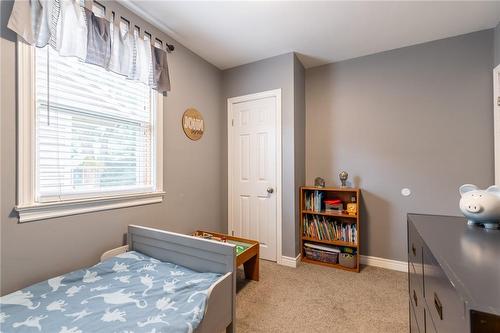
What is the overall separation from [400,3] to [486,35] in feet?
3.83

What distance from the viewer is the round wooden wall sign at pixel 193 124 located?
Answer: 8.18 feet

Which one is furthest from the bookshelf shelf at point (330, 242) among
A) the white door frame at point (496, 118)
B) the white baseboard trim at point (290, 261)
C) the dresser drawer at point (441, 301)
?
the dresser drawer at point (441, 301)

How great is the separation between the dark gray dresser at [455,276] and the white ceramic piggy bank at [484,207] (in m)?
0.05

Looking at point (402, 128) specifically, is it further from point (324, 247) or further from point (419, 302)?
point (419, 302)

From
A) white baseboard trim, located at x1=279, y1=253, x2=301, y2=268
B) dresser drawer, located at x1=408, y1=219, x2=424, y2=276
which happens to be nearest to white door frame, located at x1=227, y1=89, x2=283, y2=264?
white baseboard trim, located at x1=279, y1=253, x2=301, y2=268

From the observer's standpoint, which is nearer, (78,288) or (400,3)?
(78,288)

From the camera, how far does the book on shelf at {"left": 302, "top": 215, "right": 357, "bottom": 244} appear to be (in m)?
2.55

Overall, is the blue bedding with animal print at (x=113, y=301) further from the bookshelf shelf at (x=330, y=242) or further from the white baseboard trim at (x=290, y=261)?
the bookshelf shelf at (x=330, y=242)

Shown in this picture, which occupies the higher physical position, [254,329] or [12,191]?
[12,191]

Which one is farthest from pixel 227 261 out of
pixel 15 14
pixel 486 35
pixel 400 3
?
pixel 486 35

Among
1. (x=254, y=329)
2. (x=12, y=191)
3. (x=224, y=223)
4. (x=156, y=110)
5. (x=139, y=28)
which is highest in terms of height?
(x=139, y=28)

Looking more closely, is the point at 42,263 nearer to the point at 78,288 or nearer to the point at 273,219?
the point at 78,288

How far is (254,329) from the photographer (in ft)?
5.20

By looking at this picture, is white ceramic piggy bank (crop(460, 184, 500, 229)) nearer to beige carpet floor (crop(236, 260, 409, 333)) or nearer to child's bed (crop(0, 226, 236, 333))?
beige carpet floor (crop(236, 260, 409, 333))
